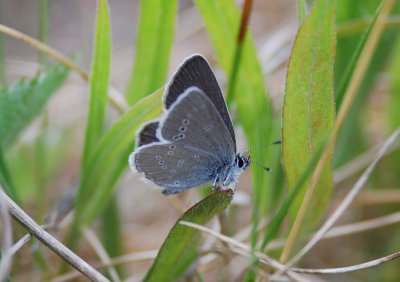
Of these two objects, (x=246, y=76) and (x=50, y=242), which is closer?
(x=50, y=242)

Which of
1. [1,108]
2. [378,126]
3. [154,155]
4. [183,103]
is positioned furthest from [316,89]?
[378,126]

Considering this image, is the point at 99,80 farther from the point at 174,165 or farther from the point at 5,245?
the point at 5,245

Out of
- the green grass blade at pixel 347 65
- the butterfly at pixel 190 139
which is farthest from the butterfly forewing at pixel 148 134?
the green grass blade at pixel 347 65

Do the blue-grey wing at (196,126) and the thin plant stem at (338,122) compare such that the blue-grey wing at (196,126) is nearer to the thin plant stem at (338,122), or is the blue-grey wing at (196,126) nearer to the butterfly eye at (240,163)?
the butterfly eye at (240,163)

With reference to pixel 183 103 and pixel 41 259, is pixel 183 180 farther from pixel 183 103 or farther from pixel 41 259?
pixel 41 259

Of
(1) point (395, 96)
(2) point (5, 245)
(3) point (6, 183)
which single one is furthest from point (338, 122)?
(1) point (395, 96)

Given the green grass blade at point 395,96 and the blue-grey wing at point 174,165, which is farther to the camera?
the green grass blade at point 395,96
